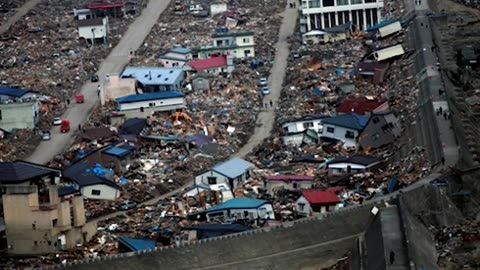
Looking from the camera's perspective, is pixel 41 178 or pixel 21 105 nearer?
pixel 41 178

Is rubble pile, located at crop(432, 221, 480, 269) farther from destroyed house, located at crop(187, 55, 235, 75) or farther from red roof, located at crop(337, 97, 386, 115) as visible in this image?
destroyed house, located at crop(187, 55, 235, 75)

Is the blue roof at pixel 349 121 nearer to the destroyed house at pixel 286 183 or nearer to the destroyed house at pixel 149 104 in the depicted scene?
the destroyed house at pixel 286 183

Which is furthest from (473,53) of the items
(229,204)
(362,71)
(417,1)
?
(229,204)

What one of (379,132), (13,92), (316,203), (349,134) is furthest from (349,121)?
(13,92)

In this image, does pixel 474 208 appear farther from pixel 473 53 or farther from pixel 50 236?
pixel 473 53

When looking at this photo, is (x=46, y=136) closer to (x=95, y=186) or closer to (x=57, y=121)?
(x=57, y=121)

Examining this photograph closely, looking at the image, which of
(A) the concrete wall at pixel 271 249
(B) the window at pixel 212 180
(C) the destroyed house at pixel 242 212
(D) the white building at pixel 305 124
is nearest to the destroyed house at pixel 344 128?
(D) the white building at pixel 305 124
